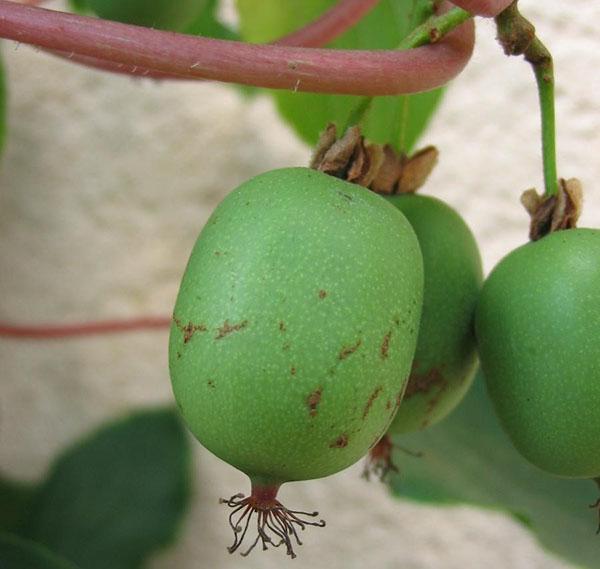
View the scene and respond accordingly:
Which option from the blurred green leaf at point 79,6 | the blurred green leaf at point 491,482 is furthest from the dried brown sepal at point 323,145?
the blurred green leaf at point 79,6

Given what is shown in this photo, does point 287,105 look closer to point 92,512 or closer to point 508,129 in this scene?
point 508,129

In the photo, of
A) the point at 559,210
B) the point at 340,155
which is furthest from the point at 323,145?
the point at 559,210

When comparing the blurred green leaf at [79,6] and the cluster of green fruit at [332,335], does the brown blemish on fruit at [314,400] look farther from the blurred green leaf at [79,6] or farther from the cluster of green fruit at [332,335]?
the blurred green leaf at [79,6]

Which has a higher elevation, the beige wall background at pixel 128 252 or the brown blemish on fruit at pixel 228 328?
the brown blemish on fruit at pixel 228 328

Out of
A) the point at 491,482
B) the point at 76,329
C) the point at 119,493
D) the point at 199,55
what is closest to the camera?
the point at 199,55

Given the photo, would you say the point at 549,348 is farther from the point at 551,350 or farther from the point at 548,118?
the point at 548,118
